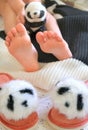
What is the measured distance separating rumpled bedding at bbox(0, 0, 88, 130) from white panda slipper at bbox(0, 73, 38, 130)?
0.09 feet

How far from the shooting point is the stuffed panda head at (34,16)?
36.1 inches

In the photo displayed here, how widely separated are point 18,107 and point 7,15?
0.51m

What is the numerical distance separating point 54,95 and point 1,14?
56 cm

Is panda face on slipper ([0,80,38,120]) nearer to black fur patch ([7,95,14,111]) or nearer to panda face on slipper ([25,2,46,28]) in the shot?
black fur patch ([7,95,14,111])

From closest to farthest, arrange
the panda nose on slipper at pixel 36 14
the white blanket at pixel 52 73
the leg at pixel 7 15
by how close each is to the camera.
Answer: the white blanket at pixel 52 73, the panda nose on slipper at pixel 36 14, the leg at pixel 7 15

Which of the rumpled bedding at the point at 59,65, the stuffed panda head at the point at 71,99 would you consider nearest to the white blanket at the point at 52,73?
the rumpled bedding at the point at 59,65

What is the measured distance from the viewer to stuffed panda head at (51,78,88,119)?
0.64m

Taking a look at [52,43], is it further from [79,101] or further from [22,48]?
[79,101]

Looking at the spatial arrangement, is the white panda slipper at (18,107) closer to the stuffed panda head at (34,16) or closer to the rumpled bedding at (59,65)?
the rumpled bedding at (59,65)

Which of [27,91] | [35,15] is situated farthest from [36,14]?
[27,91]

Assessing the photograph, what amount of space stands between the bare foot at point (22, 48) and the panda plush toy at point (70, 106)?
0.59 feet

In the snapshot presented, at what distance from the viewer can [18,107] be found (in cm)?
64

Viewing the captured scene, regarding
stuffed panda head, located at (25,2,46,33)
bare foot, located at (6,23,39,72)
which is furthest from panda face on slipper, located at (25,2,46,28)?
bare foot, located at (6,23,39,72)

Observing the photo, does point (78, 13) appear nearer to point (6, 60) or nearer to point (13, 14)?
point (13, 14)
